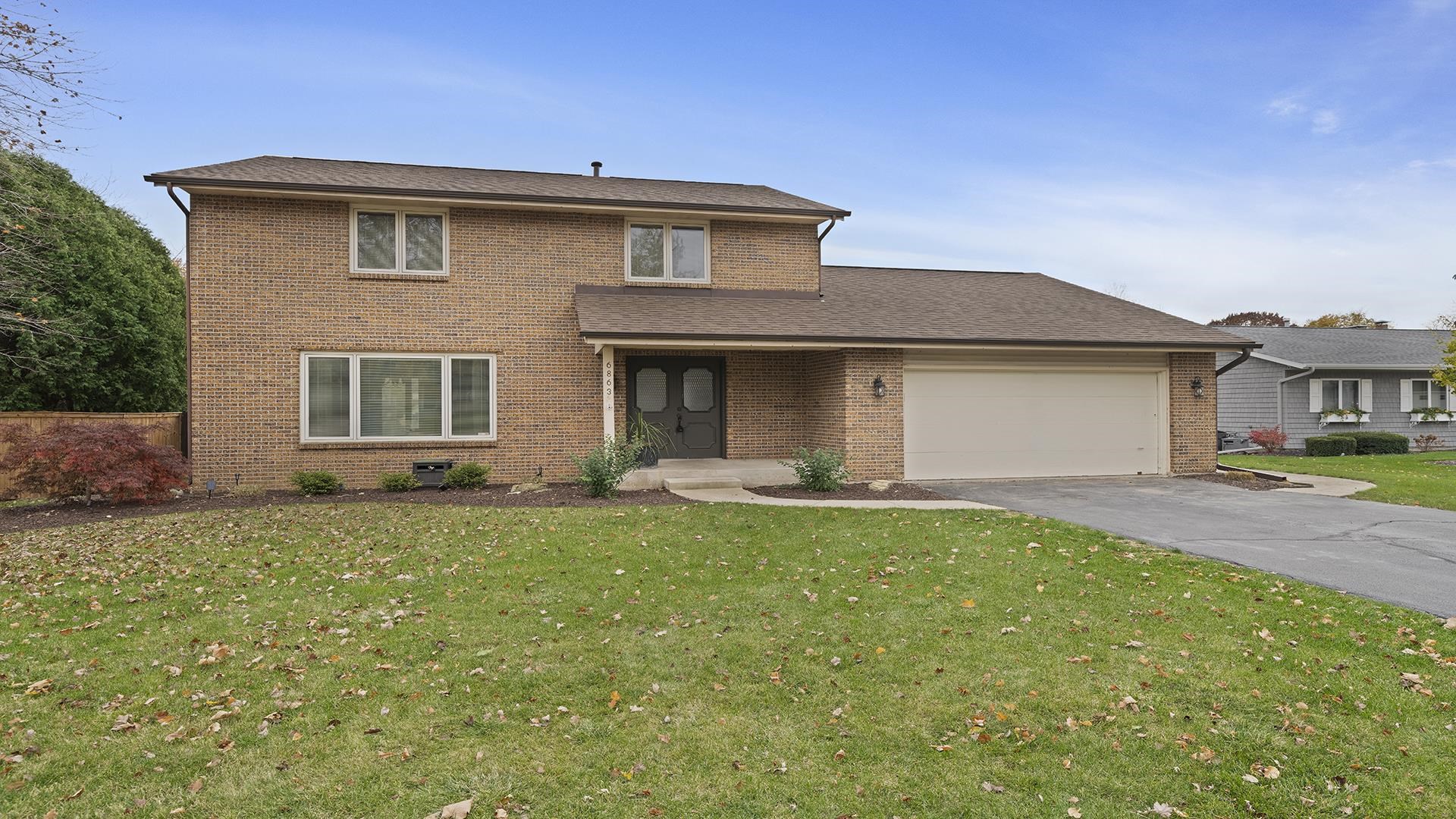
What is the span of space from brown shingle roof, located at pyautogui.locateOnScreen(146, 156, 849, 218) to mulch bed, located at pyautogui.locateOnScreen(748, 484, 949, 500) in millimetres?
5280

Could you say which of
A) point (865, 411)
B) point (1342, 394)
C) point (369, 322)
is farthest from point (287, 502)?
point (1342, 394)

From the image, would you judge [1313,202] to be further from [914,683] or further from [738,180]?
[914,683]

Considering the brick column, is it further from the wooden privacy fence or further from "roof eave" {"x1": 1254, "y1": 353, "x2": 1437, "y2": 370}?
"roof eave" {"x1": 1254, "y1": 353, "x2": 1437, "y2": 370}

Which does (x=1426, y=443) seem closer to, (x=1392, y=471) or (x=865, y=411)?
(x=1392, y=471)

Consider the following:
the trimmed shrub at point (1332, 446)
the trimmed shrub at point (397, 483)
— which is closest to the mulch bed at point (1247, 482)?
the trimmed shrub at point (1332, 446)

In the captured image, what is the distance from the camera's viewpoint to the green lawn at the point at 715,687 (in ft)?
11.0

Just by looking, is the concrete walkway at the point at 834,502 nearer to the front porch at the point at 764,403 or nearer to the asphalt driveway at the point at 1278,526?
the asphalt driveway at the point at 1278,526

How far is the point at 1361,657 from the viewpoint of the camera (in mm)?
4645

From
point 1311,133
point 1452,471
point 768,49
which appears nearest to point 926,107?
point 768,49

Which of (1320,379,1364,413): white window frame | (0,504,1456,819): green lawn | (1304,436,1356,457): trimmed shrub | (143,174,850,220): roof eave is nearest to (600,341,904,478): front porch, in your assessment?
(143,174,850,220): roof eave

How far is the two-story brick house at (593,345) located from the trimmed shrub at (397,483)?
592 mm

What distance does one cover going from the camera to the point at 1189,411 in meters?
14.9

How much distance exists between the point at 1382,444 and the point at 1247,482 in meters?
14.3

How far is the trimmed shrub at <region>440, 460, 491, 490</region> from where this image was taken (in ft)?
41.0
